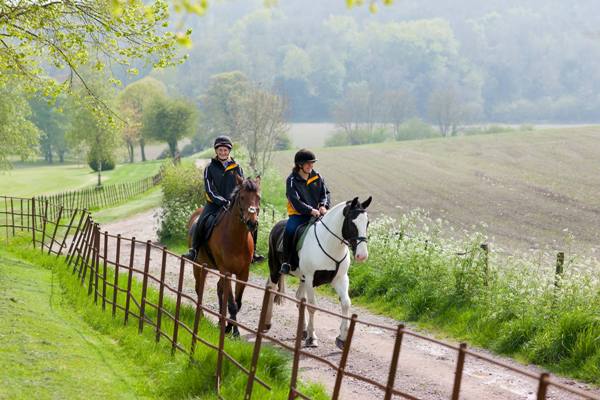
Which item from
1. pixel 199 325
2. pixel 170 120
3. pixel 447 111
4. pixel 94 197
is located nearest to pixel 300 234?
pixel 199 325

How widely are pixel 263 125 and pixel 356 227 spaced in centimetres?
3501

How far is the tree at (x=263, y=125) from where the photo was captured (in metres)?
44.2

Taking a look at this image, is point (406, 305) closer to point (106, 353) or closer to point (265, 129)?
point (106, 353)

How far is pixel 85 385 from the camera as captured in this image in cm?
937

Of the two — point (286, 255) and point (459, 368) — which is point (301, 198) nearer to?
point (286, 255)

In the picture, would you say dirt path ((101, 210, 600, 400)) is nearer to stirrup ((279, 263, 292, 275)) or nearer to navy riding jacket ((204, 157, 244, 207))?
stirrup ((279, 263, 292, 275))

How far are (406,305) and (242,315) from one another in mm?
3428

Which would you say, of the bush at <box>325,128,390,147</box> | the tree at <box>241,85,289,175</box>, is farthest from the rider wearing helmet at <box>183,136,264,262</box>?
the bush at <box>325,128,390,147</box>

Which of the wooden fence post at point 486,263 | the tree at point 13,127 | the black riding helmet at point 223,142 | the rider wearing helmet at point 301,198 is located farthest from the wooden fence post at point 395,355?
the tree at point 13,127

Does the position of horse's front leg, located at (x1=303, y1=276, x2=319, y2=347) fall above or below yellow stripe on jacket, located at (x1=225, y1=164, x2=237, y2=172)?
below

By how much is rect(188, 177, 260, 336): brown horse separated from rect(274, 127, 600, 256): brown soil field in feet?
18.1

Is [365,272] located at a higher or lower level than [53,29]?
lower

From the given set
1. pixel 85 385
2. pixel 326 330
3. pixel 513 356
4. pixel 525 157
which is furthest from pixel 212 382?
pixel 525 157

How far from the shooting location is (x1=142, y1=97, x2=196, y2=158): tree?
79.8m
